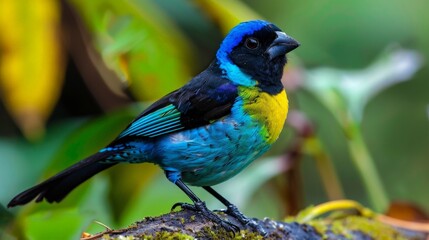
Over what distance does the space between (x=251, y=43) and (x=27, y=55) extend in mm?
1001

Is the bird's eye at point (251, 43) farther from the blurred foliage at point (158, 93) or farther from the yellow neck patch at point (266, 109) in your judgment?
the blurred foliage at point (158, 93)

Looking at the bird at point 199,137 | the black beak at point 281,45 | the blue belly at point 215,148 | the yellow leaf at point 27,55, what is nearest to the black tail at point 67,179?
the bird at point 199,137

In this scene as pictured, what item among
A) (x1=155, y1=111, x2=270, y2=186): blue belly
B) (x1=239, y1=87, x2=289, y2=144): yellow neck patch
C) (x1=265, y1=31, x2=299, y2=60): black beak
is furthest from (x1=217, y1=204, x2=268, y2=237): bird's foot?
(x1=265, y1=31, x2=299, y2=60): black beak

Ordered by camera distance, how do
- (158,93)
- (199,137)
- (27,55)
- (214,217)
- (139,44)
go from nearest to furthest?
1. (214,217)
2. (199,137)
3. (27,55)
4. (139,44)
5. (158,93)

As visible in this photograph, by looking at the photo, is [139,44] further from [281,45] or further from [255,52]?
[281,45]

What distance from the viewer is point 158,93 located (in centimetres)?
388

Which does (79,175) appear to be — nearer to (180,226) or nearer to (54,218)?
(54,218)

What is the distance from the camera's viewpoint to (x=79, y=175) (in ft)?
9.59

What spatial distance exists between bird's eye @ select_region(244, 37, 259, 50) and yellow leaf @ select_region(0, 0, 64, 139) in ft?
2.93

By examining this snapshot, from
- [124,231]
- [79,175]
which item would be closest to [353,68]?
[79,175]

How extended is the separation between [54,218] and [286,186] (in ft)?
4.84

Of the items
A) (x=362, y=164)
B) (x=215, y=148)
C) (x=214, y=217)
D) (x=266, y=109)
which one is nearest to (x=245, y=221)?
(x=214, y=217)

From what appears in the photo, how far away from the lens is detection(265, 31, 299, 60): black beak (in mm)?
3072

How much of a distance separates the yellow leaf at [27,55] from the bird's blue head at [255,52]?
787 millimetres
